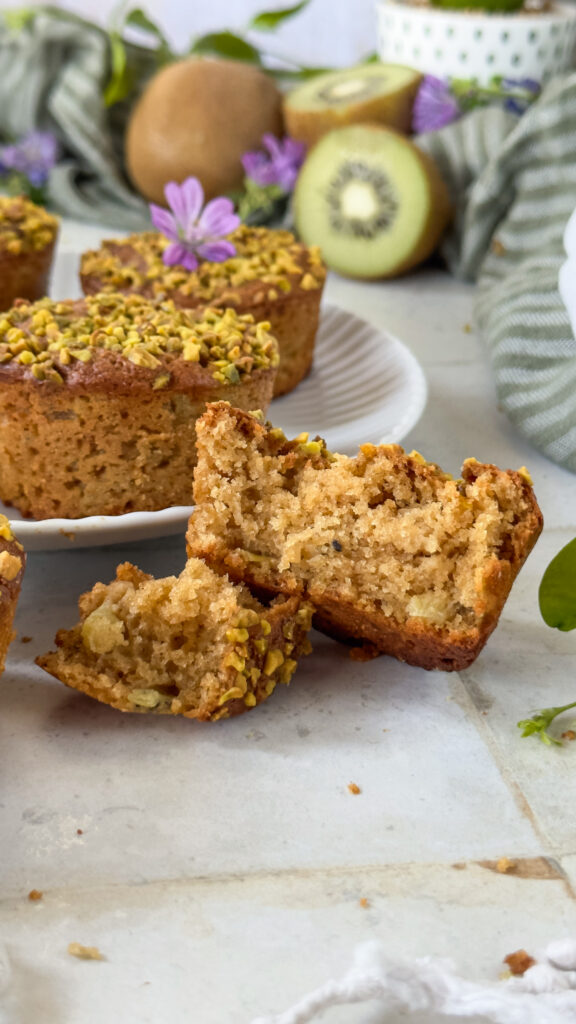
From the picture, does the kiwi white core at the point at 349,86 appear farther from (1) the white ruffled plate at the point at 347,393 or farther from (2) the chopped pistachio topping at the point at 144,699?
(2) the chopped pistachio topping at the point at 144,699

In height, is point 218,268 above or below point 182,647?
above

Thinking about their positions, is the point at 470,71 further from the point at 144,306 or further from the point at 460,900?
the point at 460,900

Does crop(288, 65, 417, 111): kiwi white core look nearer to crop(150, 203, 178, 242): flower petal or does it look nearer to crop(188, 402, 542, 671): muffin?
crop(150, 203, 178, 242): flower petal

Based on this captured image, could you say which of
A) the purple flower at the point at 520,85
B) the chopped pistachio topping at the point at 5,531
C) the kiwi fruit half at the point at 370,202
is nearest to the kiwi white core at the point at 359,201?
the kiwi fruit half at the point at 370,202

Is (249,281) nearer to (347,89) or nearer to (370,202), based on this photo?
(370,202)

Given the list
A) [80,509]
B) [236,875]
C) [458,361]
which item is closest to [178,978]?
[236,875]

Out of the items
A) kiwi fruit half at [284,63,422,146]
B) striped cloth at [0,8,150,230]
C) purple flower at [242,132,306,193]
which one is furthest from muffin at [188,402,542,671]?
striped cloth at [0,8,150,230]

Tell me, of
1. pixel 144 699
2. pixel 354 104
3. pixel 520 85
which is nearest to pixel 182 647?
pixel 144 699
